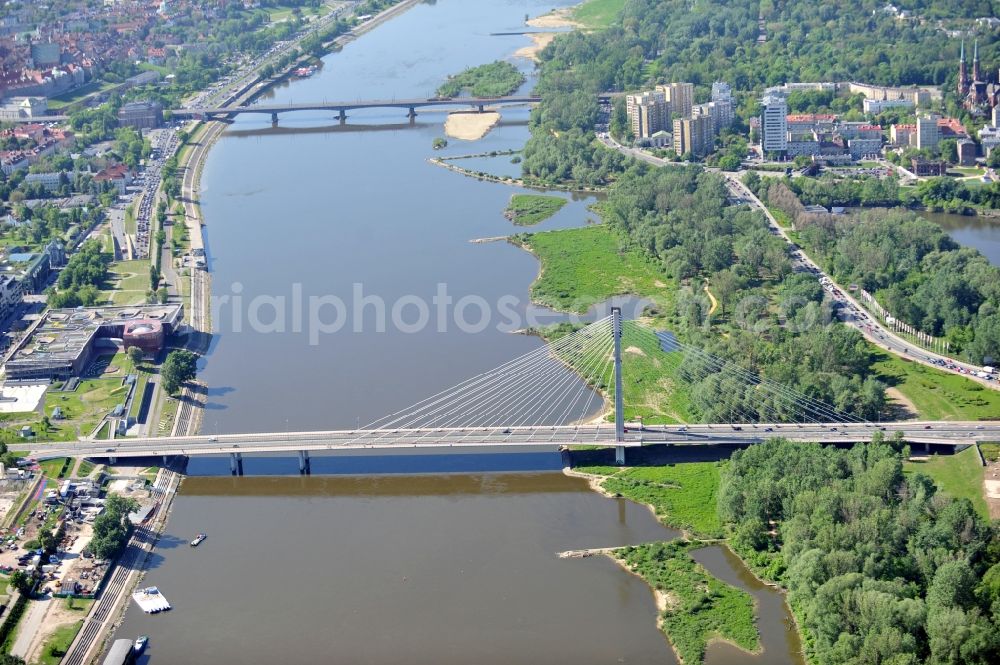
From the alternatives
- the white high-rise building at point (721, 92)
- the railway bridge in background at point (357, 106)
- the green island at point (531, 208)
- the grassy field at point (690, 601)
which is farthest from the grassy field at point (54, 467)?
the railway bridge in background at point (357, 106)

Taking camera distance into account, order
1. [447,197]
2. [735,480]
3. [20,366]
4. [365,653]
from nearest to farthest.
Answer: [365,653] < [735,480] < [20,366] < [447,197]

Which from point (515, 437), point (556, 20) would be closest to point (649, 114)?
point (515, 437)

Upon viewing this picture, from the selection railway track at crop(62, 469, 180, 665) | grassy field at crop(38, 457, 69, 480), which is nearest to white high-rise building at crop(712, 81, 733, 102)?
railway track at crop(62, 469, 180, 665)

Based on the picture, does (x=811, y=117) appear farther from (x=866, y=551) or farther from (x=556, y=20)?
(x=866, y=551)

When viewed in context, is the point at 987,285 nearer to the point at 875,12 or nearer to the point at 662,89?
the point at 662,89

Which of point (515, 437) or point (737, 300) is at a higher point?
point (737, 300)

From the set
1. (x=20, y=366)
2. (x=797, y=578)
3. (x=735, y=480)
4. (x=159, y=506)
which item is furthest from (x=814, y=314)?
(x=20, y=366)

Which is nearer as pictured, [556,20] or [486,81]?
[486,81]
